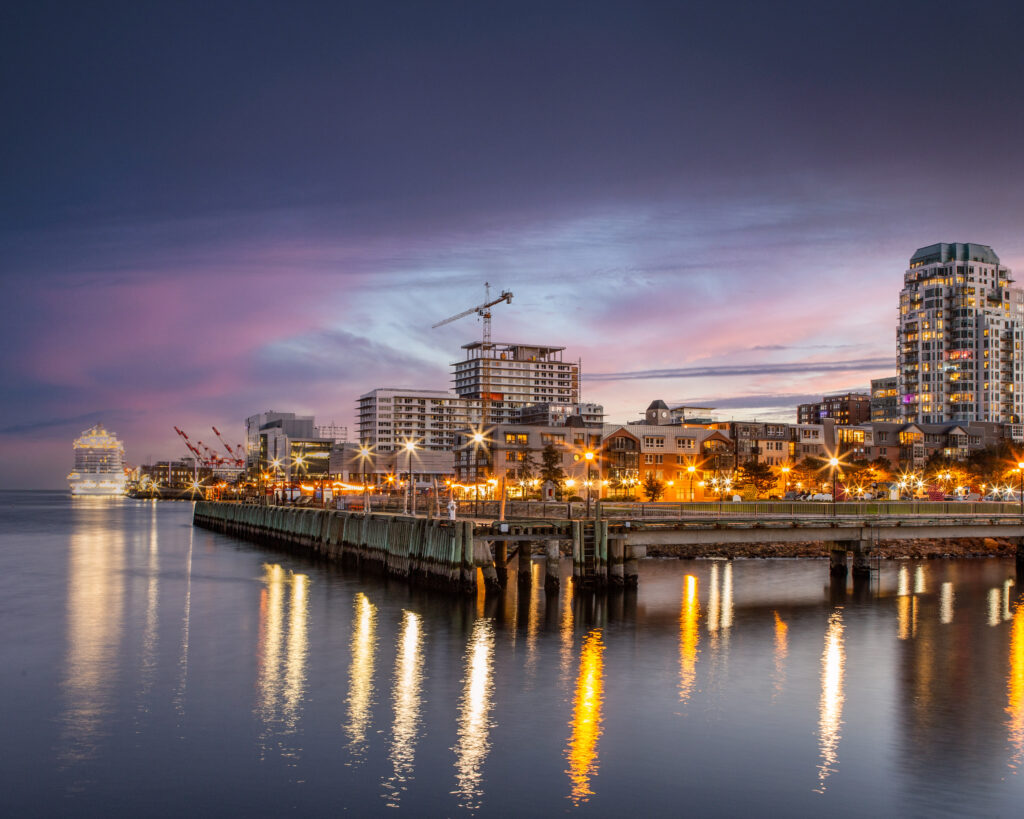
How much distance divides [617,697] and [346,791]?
1219 centimetres

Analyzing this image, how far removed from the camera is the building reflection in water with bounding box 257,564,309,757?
102ft

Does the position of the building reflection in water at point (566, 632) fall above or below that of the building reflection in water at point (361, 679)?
above

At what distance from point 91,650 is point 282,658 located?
948 cm

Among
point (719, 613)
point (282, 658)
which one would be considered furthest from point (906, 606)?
point (282, 658)

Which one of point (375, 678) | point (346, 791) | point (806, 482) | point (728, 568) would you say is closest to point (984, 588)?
point (728, 568)

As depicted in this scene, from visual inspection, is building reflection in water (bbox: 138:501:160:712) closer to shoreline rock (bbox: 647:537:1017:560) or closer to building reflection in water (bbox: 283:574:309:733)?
building reflection in water (bbox: 283:574:309:733)

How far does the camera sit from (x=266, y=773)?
85.6ft

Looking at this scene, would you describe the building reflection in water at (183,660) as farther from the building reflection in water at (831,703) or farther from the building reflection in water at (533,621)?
the building reflection in water at (831,703)

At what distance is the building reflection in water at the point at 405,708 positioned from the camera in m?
25.3

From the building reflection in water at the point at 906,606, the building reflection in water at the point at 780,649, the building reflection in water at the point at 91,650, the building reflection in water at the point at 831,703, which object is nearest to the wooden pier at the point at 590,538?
the building reflection in water at the point at 906,606

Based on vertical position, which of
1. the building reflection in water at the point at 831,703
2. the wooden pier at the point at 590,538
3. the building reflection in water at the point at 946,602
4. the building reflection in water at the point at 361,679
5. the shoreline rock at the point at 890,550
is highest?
the wooden pier at the point at 590,538

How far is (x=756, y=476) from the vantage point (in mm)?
135625

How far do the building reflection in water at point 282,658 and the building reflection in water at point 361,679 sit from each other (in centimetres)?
174

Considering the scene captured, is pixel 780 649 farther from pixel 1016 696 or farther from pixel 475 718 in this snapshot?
pixel 475 718
